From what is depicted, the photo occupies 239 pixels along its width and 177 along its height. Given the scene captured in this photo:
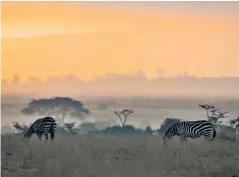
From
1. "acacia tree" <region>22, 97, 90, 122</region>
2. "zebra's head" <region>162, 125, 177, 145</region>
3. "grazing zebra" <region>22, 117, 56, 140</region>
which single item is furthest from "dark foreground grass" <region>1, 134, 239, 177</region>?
"acacia tree" <region>22, 97, 90, 122</region>

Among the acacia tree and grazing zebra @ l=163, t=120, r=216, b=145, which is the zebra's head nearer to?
grazing zebra @ l=163, t=120, r=216, b=145

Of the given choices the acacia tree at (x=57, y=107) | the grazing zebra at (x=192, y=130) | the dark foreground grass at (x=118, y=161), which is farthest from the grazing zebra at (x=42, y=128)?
the acacia tree at (x=57, y=107)

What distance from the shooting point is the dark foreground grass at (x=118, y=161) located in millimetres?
10195

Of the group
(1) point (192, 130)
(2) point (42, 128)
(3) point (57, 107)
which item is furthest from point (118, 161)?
(3) point (57, 107)

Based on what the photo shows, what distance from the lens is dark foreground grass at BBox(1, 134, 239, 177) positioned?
1020cm

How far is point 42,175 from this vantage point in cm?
1002

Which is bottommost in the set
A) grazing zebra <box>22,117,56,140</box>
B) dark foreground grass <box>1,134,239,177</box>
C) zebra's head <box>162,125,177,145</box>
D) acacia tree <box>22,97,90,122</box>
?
dark foreground grass <box>1,134,239,177</box>

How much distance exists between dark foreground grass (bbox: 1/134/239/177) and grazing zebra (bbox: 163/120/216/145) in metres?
3.90

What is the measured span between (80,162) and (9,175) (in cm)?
147

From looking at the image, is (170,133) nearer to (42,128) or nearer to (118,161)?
(42,128)

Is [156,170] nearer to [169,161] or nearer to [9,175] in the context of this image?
[169,161]

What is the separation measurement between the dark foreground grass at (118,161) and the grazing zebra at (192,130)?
3.90m

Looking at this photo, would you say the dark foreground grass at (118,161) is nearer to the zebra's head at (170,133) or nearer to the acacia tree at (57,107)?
the zebra's head at (170,133)

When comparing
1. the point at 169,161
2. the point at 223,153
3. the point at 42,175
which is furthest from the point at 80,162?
the point at 223,153
